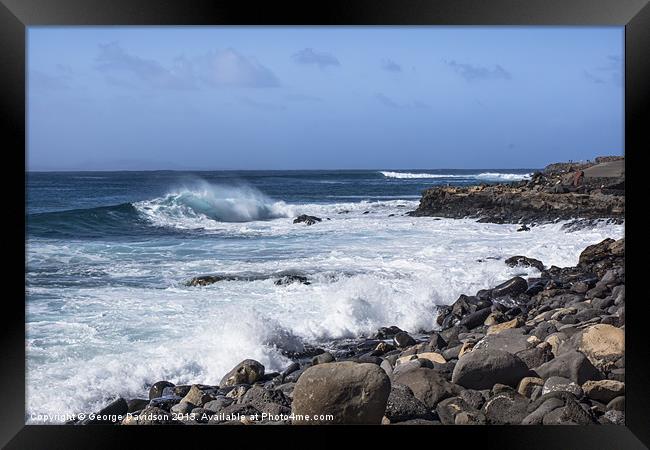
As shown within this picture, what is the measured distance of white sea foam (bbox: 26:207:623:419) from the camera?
4.36m

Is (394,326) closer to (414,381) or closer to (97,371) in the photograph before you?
(414,381)

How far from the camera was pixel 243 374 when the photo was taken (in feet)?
14.0

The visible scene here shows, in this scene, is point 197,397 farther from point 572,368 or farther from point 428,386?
point 572,368

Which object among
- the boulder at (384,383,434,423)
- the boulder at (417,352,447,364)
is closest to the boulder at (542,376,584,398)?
the boulder at (384,383,434,423)

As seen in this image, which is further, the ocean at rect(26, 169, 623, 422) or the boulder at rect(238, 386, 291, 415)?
the ocean at rect(26, 169, 623, 422)

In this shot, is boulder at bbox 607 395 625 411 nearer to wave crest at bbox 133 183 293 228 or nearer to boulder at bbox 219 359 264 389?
boulder at bbox 219 359 264 389

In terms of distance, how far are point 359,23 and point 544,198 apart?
10.8 ft

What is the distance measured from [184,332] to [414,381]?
1.72 meters

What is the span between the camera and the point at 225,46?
17.2ft

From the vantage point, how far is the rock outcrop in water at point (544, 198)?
18.1 feet

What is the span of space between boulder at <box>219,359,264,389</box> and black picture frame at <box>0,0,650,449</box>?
80 cm

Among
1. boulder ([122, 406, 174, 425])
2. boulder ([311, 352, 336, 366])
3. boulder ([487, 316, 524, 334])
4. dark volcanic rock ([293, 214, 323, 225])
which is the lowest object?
boulder ([122, 406, 174, 425])

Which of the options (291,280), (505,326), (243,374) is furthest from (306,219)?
(505,326)

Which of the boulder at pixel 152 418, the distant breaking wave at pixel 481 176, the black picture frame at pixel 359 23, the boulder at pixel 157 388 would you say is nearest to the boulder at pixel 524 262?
the distant breaking wave at pixel 481 176
